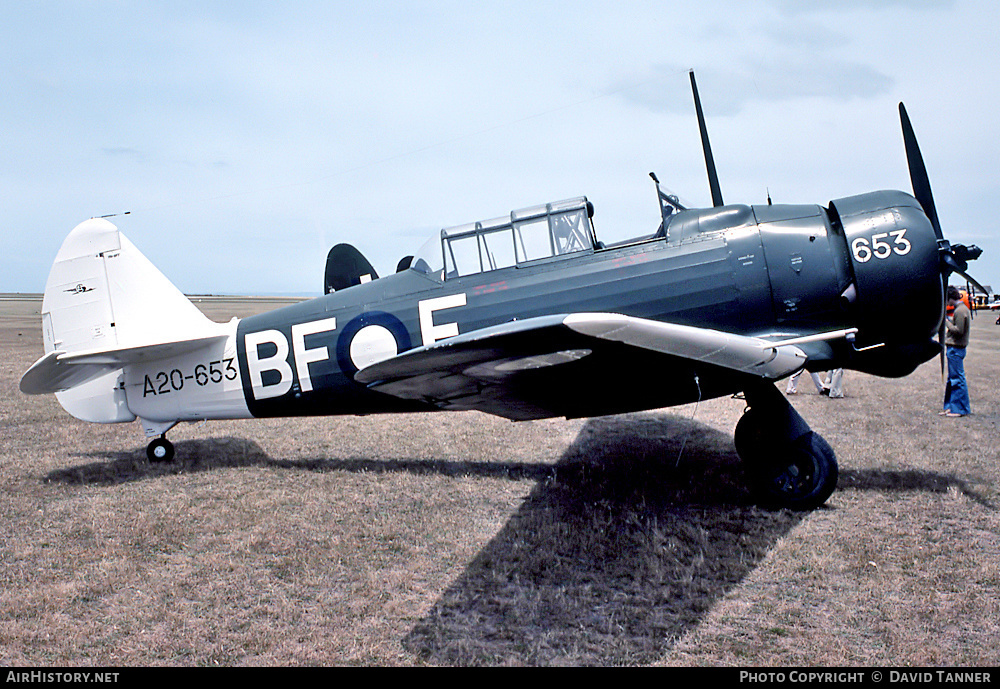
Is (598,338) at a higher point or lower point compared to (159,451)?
higher

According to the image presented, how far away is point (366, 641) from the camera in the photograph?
3.39 m

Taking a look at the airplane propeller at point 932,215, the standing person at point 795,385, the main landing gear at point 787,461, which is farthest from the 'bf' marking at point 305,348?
the standing person at point 795,385

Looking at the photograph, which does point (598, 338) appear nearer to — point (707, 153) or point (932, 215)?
point (932, 215)

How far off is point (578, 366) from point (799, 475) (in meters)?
2.48

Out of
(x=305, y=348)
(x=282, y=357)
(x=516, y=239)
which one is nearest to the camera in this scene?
(x=516, y=239)

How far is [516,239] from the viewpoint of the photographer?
5.88 m

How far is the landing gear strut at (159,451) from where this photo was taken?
23.6 ft

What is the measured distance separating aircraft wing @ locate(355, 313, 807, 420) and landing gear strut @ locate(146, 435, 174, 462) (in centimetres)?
418

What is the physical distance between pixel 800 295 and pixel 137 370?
6.84 meters

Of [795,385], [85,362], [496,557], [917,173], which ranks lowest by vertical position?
[795,385]

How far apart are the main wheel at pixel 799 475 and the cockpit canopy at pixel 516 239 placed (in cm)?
241

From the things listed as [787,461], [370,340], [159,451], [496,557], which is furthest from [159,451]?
[787,461]

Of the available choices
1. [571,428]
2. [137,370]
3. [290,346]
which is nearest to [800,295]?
[571,428]

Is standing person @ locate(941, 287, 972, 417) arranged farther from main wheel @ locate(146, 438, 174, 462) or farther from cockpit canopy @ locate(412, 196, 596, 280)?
main wheel @ locate(146, 438, 174, 462)
